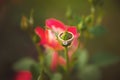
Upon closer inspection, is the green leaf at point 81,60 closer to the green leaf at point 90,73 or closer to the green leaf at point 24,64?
the green leaf at point 90,73

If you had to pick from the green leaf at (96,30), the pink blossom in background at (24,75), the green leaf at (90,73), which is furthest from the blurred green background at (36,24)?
the green leaf at (96,30)

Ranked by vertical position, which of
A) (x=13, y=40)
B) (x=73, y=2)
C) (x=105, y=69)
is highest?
(x=73, y=2)

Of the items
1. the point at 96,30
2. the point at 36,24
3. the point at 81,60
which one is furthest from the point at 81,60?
the point at 36,24

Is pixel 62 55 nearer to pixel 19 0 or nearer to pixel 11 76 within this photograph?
pixel 11 76

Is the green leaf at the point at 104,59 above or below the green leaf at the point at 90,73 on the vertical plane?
above

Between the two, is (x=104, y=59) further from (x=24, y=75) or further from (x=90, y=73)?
(x=24, y=75)

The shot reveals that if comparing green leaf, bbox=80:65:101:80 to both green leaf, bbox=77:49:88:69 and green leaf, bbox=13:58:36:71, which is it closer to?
green leaf, bbox=77:49:88:69

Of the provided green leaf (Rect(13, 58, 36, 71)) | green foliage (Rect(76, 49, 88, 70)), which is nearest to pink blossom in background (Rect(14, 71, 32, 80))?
green leaf (Rect(13, 58, 36, 71))

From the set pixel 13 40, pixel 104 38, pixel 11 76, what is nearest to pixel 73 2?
pixel 104 38
